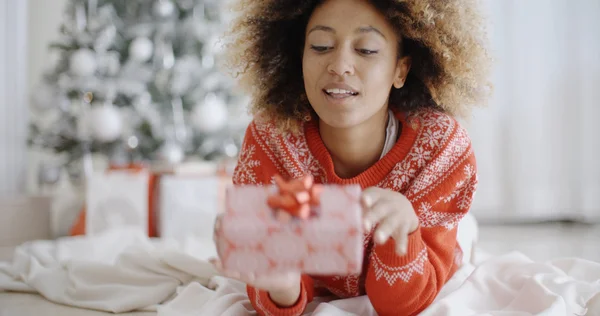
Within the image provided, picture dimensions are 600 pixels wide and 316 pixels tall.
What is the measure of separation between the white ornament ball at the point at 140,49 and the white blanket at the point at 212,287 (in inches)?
54.7

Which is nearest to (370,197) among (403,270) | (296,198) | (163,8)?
(296,198)

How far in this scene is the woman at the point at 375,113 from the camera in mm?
1130

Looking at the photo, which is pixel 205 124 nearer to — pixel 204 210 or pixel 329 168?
pixel 204 210

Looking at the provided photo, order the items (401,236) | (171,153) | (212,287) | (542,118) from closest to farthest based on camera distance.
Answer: (401,236) → (212,287) → (171,153) → (542,118)

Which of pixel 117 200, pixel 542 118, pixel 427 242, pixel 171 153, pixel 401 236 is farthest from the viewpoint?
pixel 542 118

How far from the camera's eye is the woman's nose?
1115 mm

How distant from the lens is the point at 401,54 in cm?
127

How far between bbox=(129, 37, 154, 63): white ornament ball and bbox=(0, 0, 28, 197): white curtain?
115cm

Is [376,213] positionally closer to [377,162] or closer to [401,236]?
[401,236]

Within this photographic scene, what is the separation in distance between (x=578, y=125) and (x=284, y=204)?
301 cm

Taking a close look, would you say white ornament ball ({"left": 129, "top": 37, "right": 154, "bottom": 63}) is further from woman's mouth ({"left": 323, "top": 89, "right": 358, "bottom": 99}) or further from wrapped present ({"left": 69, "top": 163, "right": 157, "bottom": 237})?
woman's mouth ({"left": 323, "top": 89, "right": 358, "bottom": 99})

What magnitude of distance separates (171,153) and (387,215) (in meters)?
2.26

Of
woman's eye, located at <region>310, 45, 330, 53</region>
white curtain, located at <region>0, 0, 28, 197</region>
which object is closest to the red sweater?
woman's eye, located at <region>310, 45, 330, 53</region>

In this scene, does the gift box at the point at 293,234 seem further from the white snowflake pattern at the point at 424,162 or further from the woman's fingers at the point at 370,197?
the white snowflake pattern at the point at 424,162
